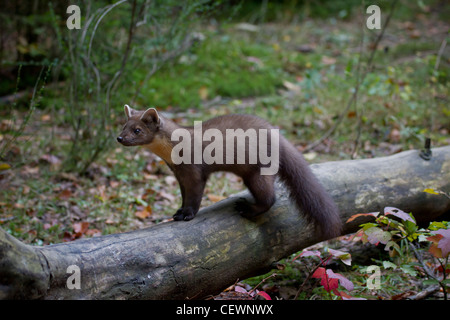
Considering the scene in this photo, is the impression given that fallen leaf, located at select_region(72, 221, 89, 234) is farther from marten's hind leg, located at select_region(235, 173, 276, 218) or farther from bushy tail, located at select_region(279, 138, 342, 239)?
bushy tail, located at select_region(279, 138, 342, 239)

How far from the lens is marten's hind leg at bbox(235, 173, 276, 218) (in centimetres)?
361

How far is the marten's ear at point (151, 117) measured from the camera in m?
3.72

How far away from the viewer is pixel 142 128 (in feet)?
12.3

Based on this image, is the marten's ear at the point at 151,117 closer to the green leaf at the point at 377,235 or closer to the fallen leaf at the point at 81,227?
the fallen leaf at the point at 81,227

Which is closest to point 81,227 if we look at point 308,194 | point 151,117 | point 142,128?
point 142,128

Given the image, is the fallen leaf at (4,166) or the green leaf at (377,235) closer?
the green leaf at (377,235)

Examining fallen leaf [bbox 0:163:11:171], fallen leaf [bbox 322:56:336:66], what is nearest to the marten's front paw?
fallen leaf [bbox 0:163:11:171]

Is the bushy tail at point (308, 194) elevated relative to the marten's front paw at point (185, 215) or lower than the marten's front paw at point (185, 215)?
elevated

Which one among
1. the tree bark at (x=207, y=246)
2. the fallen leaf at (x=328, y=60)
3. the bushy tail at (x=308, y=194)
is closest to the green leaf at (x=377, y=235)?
the bushy tail at (x=308, y=194)

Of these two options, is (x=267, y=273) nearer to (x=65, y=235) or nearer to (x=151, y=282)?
(x=151, y=282)

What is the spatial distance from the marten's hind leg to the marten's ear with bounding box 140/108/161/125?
936 mm

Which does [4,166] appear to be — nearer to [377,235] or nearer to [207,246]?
[207,246]

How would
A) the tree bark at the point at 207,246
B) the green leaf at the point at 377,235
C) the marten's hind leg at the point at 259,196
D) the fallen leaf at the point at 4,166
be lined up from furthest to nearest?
the fallen leaf at the point at 4,166
the marten's hind leg at the point at 259,196
the green leaf at the point at 377,235
the tree bark at the point at 207,246

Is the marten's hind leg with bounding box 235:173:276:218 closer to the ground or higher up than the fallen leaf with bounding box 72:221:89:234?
higher up
